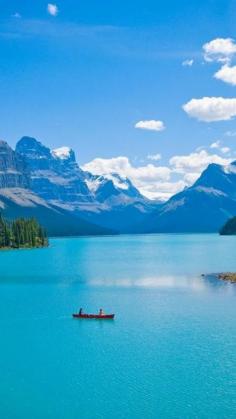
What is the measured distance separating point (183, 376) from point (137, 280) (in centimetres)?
8903

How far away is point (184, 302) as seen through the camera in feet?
361

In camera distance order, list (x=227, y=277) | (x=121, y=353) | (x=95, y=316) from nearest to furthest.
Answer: (x=121, y=353) → (x=95, y=316) → (x=227, y=277)

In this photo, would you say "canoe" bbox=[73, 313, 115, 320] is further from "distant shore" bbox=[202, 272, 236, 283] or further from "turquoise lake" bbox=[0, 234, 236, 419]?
"distant shore" bbox=[202, 272, 236, 283]

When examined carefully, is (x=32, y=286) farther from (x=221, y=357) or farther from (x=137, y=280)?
(x=221, y=357)

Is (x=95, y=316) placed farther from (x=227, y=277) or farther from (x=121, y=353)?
(x=227, y=277)

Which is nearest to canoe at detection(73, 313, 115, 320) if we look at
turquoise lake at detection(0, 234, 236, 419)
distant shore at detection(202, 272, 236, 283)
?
turquoise lake at detection(0, 234, 236, 419)

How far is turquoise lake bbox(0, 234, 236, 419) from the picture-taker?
5447 cm

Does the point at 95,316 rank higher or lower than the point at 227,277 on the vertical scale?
lower

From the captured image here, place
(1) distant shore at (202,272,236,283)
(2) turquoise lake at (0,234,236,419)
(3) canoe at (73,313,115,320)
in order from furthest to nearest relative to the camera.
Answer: (1) distant shore at (202,272,236,283), (3) canoe at (73,313,115,320), (2) turquoise lake at (0,234,236,419)

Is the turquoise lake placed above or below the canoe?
below

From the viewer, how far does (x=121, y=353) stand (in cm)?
7244

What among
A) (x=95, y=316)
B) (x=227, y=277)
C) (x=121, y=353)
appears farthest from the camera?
(x=227, y=277)

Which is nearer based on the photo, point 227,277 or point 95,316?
point 95,316

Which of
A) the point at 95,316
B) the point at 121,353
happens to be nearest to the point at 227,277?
the point at 95,316
